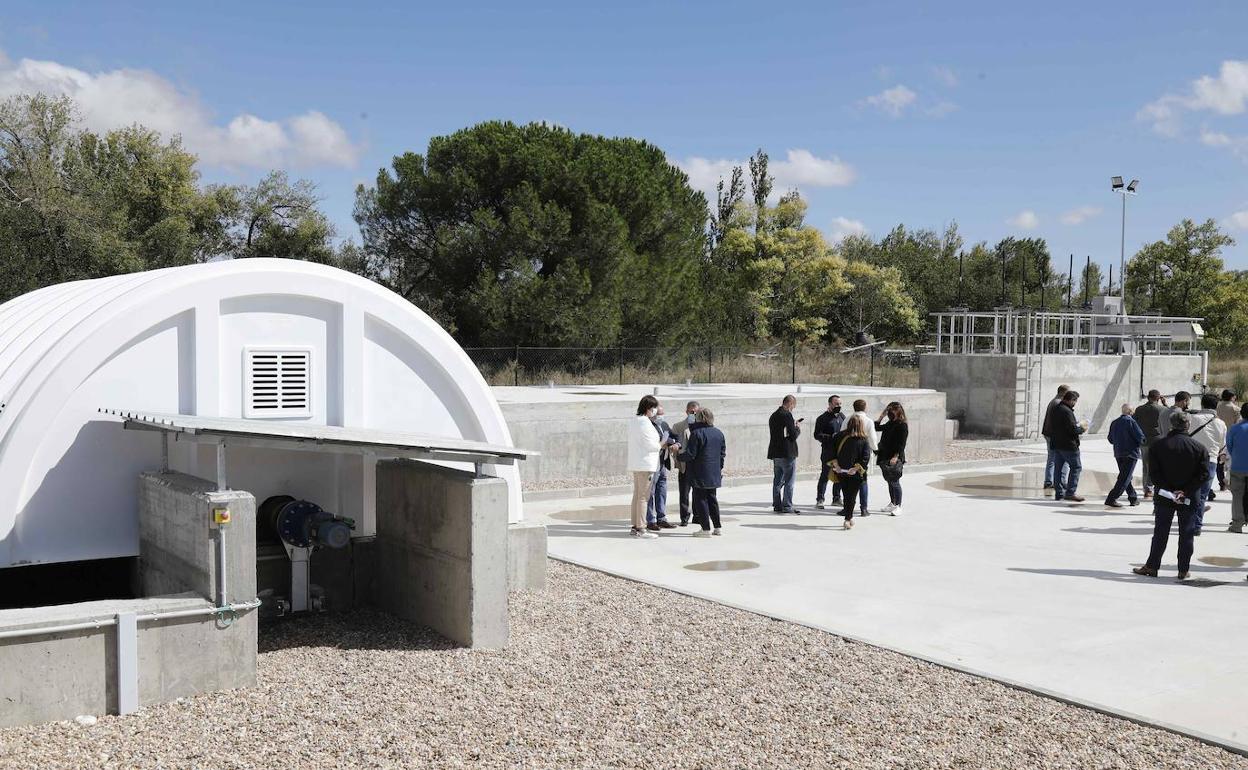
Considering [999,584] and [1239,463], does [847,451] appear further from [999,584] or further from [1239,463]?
[1239,463]

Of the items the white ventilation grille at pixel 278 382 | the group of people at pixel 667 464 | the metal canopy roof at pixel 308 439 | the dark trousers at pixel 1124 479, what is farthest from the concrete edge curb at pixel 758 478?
the metal canopy roof at pixel 308 439

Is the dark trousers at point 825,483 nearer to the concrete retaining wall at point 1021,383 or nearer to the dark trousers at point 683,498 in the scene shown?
the dark trousers at point 683,498

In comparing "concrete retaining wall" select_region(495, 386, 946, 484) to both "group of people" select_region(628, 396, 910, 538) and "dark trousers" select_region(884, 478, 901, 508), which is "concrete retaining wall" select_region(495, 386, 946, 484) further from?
"dark trousers" select_region(884, 478, 901, 508)

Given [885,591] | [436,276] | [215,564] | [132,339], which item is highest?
[436,276]

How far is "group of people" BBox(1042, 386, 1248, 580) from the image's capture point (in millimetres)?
10398

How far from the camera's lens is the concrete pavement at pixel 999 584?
766cm

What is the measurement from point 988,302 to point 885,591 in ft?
196

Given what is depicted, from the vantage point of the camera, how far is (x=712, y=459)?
12914 millimetres

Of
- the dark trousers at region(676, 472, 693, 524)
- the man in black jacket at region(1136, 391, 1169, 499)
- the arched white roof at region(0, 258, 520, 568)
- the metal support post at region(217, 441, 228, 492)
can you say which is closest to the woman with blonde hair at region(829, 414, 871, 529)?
the dark trousers at region(676, 472, 693, 524)

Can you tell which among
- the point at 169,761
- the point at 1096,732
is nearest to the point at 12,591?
the point at 169,761

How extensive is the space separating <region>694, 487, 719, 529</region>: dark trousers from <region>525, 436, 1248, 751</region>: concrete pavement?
28 centimetres

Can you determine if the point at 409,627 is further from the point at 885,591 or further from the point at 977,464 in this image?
the point at 977,464

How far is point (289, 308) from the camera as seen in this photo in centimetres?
940

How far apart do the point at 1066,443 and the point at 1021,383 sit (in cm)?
1056
